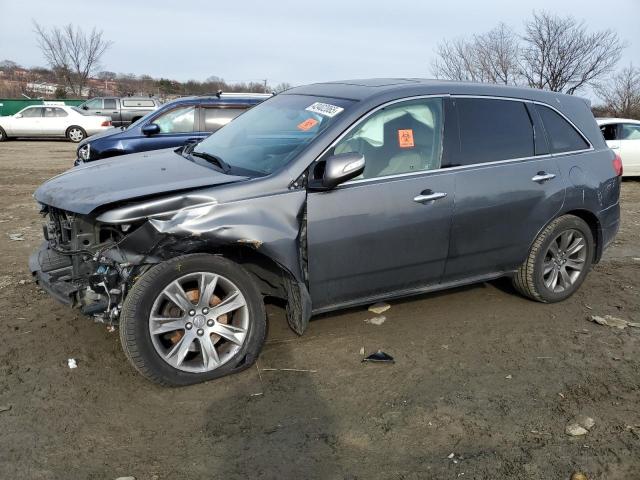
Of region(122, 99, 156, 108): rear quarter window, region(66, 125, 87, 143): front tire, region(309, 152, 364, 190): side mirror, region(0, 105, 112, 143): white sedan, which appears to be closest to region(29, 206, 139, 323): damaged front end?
region(309, 152, 364, 190): side mirror

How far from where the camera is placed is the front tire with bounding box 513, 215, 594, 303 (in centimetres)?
470

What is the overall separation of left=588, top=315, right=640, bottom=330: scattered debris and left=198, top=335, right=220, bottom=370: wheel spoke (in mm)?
3069

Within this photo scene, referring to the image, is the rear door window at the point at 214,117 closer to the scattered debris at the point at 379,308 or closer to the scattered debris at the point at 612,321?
the scattered debris at the point at 379,308

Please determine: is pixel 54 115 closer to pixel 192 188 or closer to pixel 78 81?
pixel 192 188

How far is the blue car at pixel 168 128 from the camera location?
920 cm

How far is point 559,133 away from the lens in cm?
476

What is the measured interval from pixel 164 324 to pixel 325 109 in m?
1.84

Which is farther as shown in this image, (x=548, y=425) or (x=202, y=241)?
(x=202, y=241)

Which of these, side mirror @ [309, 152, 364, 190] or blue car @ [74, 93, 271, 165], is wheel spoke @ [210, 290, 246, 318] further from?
blue car @ [74, 93, 271, 165]

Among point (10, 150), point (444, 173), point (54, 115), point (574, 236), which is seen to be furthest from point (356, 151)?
point (54, 115)

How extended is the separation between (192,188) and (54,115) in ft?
72.3

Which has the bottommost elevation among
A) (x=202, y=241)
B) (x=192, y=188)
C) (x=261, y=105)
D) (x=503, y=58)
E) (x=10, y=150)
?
(x=10, y=150)

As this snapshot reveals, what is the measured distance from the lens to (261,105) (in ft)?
16.2

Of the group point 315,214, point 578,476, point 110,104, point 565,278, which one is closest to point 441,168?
point 315,214
